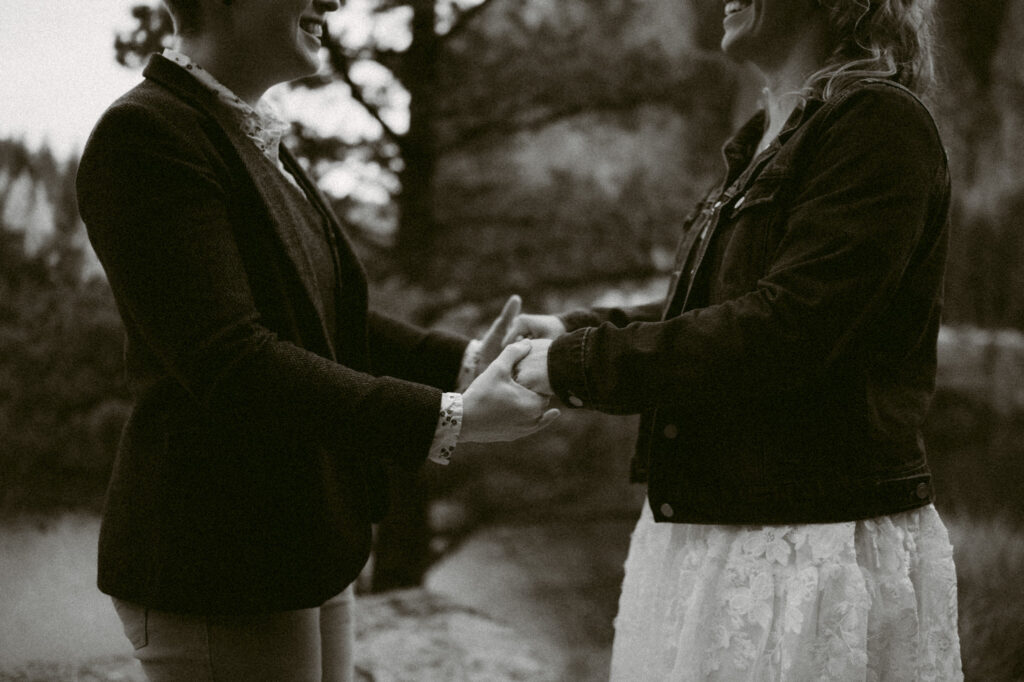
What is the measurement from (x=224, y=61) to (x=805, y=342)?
3.42 ft

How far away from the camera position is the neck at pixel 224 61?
1398mm

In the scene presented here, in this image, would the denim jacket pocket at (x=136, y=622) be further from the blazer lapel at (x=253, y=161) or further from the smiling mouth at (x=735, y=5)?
the smiling mouth at (x=735, y=5)

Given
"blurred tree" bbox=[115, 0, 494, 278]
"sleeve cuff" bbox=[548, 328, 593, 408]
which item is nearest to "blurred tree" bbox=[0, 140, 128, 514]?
"blurred tree" bbox=[115, 0, 494, 278]

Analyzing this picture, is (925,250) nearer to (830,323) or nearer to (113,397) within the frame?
(830,323)

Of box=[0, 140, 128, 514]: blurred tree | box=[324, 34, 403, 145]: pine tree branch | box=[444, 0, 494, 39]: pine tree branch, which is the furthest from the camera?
box=[444, 0, 494, 39]: pine tree branch

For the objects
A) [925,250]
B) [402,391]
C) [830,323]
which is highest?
[925,250]

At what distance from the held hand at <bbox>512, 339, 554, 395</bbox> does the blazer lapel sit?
34cm

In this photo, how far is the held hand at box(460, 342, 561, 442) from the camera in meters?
1.41

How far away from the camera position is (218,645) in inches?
50.3

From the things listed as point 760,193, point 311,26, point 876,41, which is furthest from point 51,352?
point 876,41

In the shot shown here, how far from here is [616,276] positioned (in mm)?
3240

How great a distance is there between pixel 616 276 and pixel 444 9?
3.81ft

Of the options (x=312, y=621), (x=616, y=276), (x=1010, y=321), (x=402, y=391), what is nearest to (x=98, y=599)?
(x=312, y=621)

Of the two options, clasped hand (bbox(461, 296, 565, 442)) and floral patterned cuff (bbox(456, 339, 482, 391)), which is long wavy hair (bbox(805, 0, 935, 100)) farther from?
floral patterned cuff (bbox(456, 339, 482, 391))
